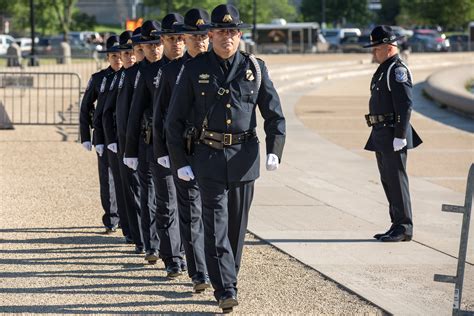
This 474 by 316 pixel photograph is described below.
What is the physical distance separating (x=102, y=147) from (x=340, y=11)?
102 m

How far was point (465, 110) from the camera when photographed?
2469cm

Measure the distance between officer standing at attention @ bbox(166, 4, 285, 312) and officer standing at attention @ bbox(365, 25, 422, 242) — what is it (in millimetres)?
2911

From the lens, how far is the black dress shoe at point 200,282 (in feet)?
26.7

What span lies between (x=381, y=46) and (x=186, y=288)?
345cm

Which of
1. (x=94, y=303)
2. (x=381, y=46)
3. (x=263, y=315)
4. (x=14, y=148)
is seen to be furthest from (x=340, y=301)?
(x=14, y=148)

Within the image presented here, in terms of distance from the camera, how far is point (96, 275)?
29.4ft

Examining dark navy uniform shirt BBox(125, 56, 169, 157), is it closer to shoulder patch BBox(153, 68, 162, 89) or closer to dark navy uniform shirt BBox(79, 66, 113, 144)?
shoulder patch BBox(153, 68, 162, 89)

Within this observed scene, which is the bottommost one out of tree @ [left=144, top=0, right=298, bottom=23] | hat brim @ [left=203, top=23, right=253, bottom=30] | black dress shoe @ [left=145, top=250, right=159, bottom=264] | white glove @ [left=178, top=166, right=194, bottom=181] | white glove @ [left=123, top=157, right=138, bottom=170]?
black dress shoe @ [left=145, top=250, right=159, bottom=264]

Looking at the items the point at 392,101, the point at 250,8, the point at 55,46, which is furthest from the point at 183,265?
the point at 250,8

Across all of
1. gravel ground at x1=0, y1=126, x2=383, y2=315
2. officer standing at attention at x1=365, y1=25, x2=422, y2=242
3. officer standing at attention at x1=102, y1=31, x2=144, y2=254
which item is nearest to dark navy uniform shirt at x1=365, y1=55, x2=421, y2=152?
officer standing at attention at x1=365, y1=25, x2=422, y2=242

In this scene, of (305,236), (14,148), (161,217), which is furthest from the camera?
(14,148)

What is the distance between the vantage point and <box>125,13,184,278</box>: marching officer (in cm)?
889

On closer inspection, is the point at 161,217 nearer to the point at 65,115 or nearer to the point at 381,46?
the point at 381,46

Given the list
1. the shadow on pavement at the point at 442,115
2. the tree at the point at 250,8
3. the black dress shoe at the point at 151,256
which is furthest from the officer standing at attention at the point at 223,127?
the tree at the point at 250,8
